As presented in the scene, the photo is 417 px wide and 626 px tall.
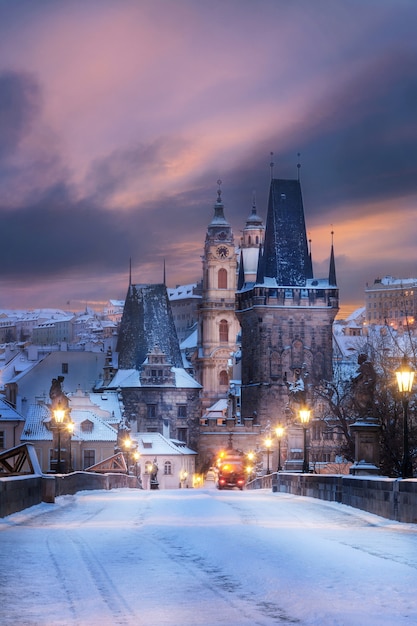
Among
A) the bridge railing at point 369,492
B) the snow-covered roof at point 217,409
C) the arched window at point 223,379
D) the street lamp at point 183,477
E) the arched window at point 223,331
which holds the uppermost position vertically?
the arched window at point 223,331

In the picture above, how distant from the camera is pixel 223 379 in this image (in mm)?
162750

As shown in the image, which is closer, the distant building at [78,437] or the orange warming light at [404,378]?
the orange warming light at [404,378]

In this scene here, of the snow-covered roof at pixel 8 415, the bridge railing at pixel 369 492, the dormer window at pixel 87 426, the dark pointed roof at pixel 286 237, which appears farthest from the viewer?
the dark pointed roof at pixel 286 237

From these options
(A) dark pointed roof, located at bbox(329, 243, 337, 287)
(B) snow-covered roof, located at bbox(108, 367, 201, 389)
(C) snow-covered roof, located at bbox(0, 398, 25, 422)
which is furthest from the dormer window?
(A) dark pointed roof, located at bbox(329, 243, 337, 287)

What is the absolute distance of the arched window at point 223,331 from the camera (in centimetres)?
16350

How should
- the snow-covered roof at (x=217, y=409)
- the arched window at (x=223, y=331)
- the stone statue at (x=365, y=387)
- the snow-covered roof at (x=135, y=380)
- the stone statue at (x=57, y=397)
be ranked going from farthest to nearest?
1. the arched window at (x=223, y=331)
2. the snow-covered roof at (x=217, y=409)
3. the snow-covered roof at (x=135, y=380)
4. the stone statue at (x=57, y=397)
5. the stone statue at (x=365, y=387)

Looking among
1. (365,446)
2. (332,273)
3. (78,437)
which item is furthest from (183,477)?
(365,446)

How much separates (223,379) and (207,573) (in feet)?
494

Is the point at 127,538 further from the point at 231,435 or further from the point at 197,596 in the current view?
the point at 231,435

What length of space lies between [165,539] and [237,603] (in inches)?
239

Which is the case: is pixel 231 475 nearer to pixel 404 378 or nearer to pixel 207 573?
pixel 404 378

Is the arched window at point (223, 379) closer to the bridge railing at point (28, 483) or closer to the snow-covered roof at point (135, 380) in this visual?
the snow-covered roof at point (135, 380)

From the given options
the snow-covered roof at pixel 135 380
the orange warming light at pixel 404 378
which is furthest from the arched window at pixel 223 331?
the orange warming light at pixel 404 378

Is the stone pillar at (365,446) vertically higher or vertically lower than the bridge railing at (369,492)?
higher
